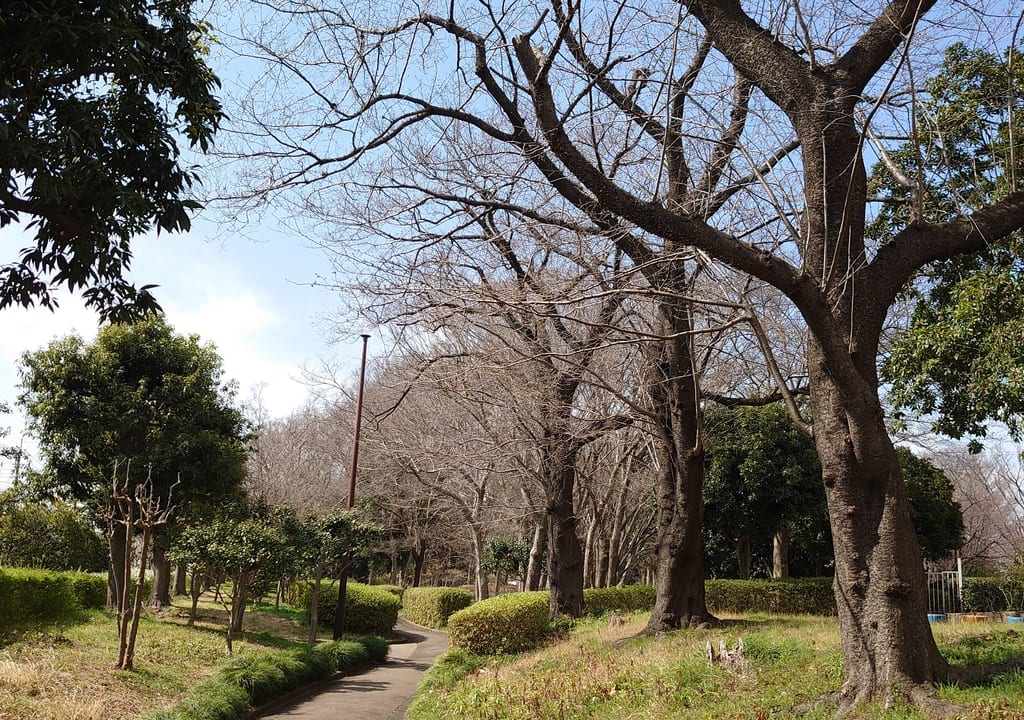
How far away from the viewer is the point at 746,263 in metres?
6.61

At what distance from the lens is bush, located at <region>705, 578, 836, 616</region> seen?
1848cm

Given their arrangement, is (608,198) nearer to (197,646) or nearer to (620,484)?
(197,646)

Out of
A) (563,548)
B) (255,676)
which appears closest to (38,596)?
(255,676)

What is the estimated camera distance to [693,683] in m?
7.96

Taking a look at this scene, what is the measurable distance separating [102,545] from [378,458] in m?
7.99

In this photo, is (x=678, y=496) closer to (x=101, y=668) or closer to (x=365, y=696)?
(x=365, y=696)

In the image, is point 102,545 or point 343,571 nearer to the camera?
point 343,571

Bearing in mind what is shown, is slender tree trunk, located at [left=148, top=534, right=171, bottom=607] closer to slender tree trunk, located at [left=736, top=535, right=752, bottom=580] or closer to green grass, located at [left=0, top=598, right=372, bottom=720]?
green grass, located at [left=0, top=598, right=372, bottom=720]

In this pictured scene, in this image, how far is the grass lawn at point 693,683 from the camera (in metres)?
6.63

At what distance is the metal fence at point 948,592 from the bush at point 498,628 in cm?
1293

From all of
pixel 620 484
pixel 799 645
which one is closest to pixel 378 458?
pixel 620 484

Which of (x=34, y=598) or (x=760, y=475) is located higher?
(x=760, y=475)

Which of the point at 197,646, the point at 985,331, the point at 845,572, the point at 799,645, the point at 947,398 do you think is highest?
the point at 985,331

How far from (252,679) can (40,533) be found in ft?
35.7
